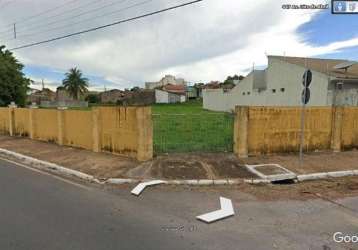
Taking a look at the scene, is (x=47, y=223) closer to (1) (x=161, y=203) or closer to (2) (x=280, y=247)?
(1) (x=161, y=203)

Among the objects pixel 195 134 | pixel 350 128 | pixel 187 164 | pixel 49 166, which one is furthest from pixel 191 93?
pixel 187 164

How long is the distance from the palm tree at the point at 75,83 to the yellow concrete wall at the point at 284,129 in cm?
7757

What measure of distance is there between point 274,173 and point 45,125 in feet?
36.1

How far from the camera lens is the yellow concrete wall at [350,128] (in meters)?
11.5

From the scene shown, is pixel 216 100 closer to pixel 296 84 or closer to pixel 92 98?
pixel 296 84

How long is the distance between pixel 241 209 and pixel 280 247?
1614 mm

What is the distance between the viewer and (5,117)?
1878 centimetres

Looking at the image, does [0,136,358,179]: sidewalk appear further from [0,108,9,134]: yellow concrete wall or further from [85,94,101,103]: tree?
[85,94,101,103]: tree

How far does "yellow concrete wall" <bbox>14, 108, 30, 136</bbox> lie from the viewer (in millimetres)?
16453

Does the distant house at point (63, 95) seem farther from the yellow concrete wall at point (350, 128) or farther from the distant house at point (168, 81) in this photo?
the yellow concrete wall at point (350, 128)

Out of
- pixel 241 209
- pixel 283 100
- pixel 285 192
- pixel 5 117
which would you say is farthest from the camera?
pixel 283 100

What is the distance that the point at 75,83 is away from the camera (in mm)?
81812

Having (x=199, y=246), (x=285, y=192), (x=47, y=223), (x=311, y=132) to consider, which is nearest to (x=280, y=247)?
(x=199, y=246)

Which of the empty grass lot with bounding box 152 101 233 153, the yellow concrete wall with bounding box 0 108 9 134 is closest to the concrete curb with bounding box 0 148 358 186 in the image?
the empty grass lot with bounding box 152 101 233 153
